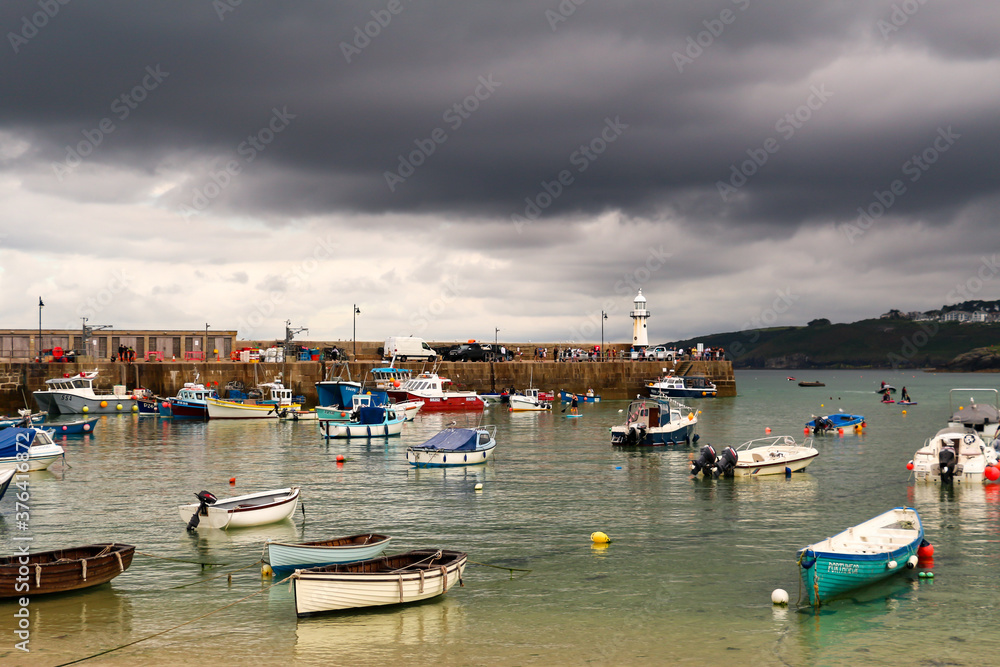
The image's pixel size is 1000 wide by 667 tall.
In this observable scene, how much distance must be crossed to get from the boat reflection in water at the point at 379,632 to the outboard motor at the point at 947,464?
77.0ft

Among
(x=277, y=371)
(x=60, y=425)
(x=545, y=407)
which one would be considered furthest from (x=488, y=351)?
(x=60, y=425)

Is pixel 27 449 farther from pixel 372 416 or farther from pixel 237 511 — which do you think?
pixel 372 416

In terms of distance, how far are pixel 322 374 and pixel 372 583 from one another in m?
60.6

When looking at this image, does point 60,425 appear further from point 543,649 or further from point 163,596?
point 543,649

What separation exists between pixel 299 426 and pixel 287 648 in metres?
45.3

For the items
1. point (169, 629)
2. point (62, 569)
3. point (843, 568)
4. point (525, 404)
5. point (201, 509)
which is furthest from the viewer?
point (525, 404)

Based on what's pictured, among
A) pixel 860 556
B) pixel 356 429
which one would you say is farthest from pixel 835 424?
pixel 860 556

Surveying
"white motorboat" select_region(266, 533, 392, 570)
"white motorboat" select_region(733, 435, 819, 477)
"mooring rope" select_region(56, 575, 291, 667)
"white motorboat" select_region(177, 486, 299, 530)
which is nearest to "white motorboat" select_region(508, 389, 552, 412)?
"white motorboat" select_region(733, 435, 819, 477)

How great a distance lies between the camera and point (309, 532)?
76.8ft

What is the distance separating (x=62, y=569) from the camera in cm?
1686

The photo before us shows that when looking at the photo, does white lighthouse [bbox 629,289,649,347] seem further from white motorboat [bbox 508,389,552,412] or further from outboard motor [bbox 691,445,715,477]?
outboard motor [bbox 691,445,715,477]

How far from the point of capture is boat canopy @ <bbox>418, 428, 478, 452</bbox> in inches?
1479

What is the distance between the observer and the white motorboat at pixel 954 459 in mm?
31781

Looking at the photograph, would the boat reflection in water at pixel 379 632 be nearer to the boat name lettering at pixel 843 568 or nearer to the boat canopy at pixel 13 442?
the boat name lettering at pixel 843 568
